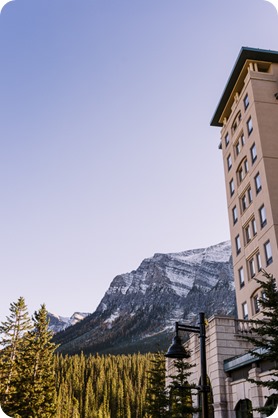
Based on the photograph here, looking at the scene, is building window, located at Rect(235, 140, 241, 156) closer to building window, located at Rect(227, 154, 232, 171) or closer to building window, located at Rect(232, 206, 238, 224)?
building window, located at Rect(227, 154, 232, 171)

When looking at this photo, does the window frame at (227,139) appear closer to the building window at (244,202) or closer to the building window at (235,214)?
the building window at (235,214)

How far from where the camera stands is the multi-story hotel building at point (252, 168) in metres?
31.1

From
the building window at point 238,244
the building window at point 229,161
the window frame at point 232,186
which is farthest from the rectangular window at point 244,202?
the building window at point 229,161

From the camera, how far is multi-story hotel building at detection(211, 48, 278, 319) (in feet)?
102

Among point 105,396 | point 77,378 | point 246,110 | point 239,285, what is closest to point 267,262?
point 239,285

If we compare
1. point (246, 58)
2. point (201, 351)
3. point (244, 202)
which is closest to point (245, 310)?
point (244, 202)

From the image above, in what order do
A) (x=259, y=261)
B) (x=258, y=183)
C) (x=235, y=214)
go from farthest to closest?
(x=235, y=214) < (x=258, y=183) < (x=259, y=261)

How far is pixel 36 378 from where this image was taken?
160ft

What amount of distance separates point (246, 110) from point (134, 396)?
4050 inches

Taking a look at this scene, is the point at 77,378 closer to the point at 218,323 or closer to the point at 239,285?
the point at 239,285

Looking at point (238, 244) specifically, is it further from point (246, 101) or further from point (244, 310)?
point (246, 101)

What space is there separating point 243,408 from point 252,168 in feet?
59.7

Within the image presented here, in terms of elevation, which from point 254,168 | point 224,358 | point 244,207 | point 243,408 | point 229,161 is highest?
point 229,161

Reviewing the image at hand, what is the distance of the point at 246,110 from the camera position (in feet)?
120
